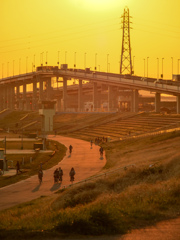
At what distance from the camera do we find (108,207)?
1817cm

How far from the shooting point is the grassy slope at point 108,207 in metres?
15.9

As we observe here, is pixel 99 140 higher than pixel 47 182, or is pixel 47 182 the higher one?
pixel 99 140

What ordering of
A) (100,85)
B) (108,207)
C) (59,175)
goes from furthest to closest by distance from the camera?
(100,85) < (59,175) < (108,207)

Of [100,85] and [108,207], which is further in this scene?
[100,85]

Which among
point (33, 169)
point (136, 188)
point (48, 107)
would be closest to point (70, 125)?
point (48, 107)

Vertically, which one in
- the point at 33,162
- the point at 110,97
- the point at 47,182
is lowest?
the point at 47,182

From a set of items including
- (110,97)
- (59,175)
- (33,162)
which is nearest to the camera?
(59,175)

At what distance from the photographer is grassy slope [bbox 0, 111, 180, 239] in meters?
15.9

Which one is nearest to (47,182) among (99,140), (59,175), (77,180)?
(59,175)

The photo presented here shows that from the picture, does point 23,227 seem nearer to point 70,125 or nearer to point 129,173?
point 129,173

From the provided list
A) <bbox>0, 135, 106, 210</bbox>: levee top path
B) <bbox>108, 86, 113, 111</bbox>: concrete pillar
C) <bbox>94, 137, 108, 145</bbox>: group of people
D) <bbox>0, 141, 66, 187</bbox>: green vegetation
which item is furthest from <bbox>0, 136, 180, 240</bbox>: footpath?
<bbox>108, 86, 113, 111</bbox>: concrete pillar

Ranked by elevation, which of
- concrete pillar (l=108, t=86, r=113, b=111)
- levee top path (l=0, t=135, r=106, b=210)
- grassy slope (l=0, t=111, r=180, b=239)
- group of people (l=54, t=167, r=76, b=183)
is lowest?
levee top path (l=0, t=135, r=106, b=210)

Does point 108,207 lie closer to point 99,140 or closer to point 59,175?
point 59,175

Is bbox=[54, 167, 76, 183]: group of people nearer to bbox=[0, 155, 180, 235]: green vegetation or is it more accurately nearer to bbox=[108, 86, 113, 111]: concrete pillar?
bbox=[0, 155, 180, 235]: green vegetation
